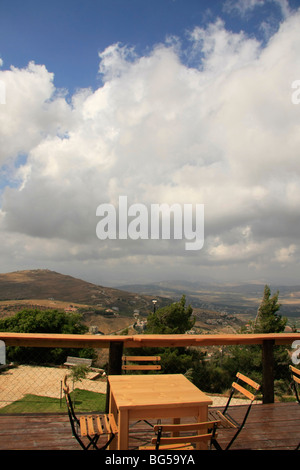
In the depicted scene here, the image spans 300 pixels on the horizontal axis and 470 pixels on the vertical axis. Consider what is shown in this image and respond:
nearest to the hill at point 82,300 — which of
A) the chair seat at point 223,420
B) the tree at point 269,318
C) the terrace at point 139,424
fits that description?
the tree at point 269,318

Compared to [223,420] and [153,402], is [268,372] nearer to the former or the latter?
[223,420]

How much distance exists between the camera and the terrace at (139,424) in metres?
2.83

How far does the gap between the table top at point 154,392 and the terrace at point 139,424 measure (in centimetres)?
58

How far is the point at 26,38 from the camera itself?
353 inches

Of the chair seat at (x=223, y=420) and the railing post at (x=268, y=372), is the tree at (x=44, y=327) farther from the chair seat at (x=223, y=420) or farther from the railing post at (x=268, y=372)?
the chair seat at (x=223, y=420)

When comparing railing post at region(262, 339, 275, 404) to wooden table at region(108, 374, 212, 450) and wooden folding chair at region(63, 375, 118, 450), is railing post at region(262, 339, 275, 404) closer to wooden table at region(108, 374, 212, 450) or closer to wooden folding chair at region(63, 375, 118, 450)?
wooden table at region(108, 374, 212, 450)

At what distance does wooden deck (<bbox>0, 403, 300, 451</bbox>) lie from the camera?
2.76 m

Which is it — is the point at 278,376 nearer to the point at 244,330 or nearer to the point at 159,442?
the point at 244,330

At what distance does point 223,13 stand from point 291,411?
11170 millimetres

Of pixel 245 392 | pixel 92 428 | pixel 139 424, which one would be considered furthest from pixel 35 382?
pixel 245 392

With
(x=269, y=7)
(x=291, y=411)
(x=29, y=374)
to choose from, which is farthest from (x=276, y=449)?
(x=29, y=374)

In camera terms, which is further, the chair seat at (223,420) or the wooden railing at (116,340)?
the wooden railing at (116,340)

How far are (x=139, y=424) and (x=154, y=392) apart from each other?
109 centimetres

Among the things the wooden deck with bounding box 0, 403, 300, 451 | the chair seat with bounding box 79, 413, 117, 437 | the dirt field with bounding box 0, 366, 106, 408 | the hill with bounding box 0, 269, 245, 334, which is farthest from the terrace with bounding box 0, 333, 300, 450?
the hill with bounding box 0, 269, 245, 334
